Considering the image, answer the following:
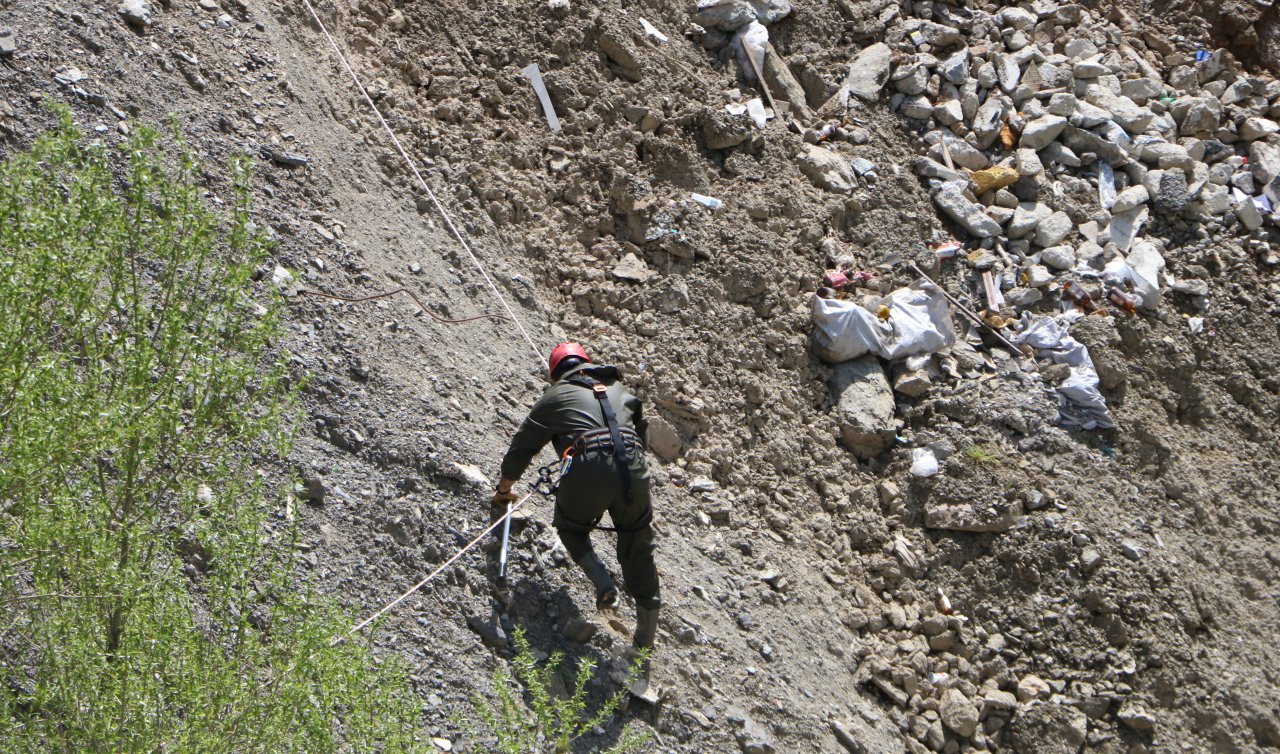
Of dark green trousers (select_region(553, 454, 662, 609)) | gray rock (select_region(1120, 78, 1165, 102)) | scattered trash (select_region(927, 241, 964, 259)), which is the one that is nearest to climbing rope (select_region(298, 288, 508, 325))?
dark green trousers (select_region(553, 454, 662, 609))

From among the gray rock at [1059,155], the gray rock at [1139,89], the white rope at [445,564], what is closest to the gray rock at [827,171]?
the gray rock at [1059,155]

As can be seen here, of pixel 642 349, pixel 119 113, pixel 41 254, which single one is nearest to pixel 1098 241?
pixel 642 349

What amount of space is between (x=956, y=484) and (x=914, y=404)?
700mm

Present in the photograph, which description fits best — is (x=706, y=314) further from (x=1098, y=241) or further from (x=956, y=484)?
(x=1098, y=241)

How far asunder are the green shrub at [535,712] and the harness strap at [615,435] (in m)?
0.80

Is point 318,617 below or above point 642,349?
above

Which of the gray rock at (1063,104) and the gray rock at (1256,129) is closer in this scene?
the gray rock at (1063,104)

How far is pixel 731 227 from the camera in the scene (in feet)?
28.5

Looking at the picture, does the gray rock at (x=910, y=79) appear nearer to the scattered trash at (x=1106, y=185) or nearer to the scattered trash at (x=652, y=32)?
the scattered trash at (x=1106, y=185)

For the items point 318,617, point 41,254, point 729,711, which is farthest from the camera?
point 729,711

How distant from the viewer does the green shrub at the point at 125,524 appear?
13.6 feet

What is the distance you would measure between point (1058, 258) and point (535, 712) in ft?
19.5

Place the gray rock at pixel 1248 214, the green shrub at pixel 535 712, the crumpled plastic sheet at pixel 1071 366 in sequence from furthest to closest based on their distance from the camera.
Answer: the gray rock at pixel 1248 214, the crumpled plastic sheet at pixel 1071 366, the green shrub at pixel 535 712

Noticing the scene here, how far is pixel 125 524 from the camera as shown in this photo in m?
4.42
